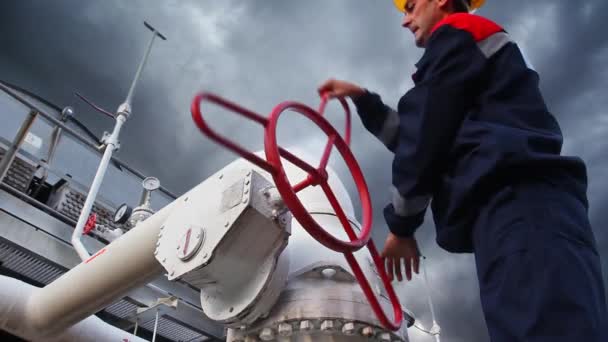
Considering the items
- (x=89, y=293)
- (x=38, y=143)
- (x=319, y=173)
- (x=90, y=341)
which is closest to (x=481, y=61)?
(x=319, y=173)

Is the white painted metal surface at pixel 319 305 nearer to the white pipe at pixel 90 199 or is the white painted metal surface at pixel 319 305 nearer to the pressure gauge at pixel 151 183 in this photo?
the white pipe at pixel 90 199

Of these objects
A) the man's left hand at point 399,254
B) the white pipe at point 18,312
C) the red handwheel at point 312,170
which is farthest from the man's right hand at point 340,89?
the white pipe at point 18,312

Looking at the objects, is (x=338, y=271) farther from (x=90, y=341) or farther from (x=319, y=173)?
(x=90, y=341)

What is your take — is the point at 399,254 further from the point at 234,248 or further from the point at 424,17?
the point at 424,17

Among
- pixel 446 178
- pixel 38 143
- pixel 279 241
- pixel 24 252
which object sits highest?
pixel 38 143

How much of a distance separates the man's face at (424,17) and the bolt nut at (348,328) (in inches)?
27.9

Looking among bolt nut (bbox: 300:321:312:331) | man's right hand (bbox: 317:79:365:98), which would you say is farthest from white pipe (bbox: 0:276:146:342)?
man's right hand (bbox: 317:79:365:98)

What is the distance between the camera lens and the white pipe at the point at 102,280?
1.48m

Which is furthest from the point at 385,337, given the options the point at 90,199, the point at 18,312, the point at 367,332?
the point at 90,199

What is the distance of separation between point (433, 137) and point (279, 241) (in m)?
0.51

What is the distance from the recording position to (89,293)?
1.58 meters

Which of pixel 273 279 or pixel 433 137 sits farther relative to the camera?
pixel 273 279

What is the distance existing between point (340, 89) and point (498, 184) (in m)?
0.46

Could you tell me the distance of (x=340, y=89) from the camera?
1180 millimetres
